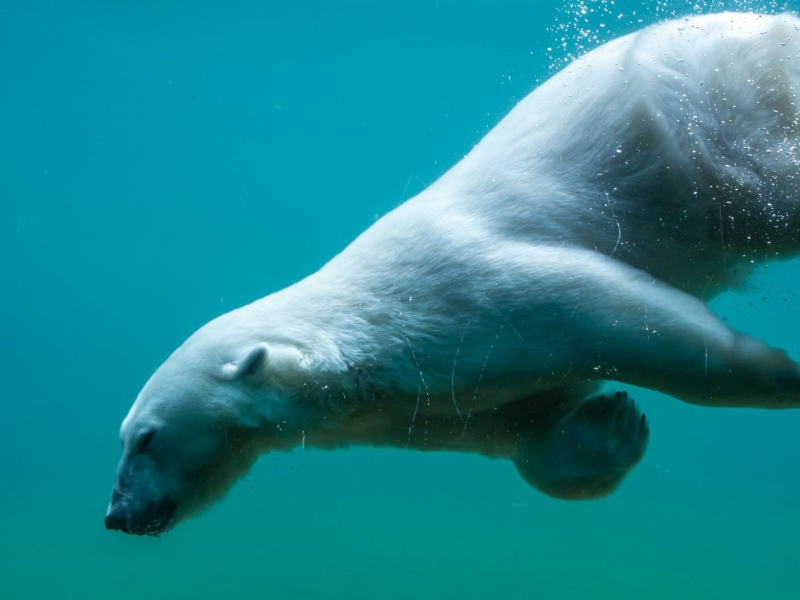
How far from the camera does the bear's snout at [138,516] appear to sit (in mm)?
2076

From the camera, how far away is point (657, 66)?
212 cm

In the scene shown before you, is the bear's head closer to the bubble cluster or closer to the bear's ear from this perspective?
the bear's ear

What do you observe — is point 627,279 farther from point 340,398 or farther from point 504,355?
point 340,398

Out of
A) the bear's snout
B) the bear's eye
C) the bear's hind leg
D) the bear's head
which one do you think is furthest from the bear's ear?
the bear's hind leg

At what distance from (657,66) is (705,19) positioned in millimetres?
334

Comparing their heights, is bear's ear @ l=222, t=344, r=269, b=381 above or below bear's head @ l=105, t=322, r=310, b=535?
above

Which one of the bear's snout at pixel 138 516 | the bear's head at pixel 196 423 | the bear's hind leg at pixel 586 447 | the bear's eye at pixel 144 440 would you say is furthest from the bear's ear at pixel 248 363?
the bear's hind leg at pixel 586 447

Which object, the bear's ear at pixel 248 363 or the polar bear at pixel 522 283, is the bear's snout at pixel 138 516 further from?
the bear's ear at pixel 248 363

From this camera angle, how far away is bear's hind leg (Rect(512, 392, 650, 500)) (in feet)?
7.59

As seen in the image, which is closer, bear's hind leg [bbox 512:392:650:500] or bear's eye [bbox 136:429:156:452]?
bear's eye [bbox 136:429:156:452]

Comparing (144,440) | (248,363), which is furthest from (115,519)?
(248,363)

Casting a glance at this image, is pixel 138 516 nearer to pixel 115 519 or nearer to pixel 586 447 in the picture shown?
pixel 115 519

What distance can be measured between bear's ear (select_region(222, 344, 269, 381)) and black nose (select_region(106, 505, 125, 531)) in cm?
61

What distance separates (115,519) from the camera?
2070 millimetres
